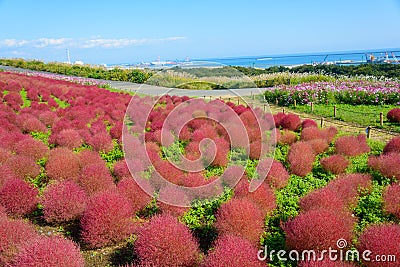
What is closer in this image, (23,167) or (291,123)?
(23,167)

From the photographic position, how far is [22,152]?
25.2 feet

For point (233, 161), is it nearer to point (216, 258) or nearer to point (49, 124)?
point (216, 258)

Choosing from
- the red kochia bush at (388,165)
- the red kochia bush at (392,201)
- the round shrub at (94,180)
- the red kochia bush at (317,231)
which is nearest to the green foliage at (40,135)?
the round shrub at (94,180)

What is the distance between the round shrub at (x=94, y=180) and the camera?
225 inches

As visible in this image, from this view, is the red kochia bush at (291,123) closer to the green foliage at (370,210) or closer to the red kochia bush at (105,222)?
the green foliage at (370,210)

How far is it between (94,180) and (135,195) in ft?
2.86

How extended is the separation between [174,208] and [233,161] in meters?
3.17

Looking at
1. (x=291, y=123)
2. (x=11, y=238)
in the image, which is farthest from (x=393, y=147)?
(x=11, y=238)

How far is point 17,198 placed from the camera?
17.2ft

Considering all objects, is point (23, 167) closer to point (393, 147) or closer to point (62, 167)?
point (62, 167)

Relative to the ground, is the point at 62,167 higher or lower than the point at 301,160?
higher

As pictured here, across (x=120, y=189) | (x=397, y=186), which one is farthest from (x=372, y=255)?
(x=120, y=189)

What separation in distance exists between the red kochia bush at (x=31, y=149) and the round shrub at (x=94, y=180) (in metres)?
2.54

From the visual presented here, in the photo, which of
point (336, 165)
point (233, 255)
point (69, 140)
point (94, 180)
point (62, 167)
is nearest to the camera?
point (233, 255)
